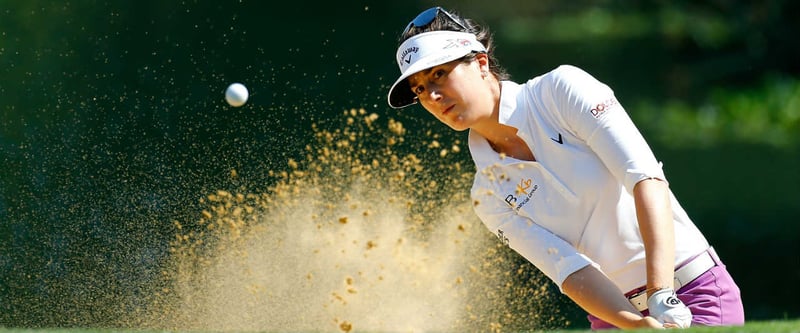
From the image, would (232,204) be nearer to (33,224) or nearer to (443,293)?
(33,224)

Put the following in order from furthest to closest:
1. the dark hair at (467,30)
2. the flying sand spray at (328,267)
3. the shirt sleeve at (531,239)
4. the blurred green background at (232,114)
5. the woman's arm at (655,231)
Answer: the blurred green background at (232,114) < the flying sand spray at (328,267) < the dark hair at (467,30) < the shirt sleeve at (531,239) < the woman's arm at (655,231)

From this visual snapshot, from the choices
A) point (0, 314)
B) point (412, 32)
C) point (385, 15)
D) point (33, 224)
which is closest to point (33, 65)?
point (33, 224)

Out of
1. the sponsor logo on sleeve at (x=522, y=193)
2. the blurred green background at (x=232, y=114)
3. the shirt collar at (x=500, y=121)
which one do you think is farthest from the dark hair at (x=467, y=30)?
the blurred green background at (x=232, y=114)

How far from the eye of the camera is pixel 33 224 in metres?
5.37

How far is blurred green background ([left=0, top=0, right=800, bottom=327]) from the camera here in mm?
5277

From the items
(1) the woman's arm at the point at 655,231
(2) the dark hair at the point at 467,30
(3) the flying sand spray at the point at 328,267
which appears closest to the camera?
(1) the woman's arm at the point at 655,231

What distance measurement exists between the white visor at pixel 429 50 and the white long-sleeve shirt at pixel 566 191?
0.60ft

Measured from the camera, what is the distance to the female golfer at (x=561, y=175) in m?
3.32

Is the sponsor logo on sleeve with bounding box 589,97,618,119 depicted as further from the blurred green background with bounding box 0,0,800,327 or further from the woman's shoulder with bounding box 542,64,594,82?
the blurred green background with bounding box 0,0,800,327

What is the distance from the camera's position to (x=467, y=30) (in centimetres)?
359

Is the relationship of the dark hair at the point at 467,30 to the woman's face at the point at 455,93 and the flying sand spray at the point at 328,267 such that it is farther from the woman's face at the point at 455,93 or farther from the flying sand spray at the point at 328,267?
the flying sand spray at the point at 328,267

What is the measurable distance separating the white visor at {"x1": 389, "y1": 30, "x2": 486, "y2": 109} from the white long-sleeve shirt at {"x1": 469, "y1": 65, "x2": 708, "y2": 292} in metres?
0.18

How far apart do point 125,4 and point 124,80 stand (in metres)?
3.65

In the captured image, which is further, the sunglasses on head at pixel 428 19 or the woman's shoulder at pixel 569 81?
the sunglasses on head at pixel 428 19
